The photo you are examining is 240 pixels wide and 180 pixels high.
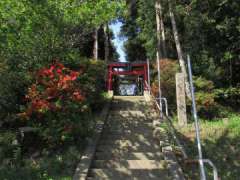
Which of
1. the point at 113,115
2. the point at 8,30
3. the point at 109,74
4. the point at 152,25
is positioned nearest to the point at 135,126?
the point at 113,115

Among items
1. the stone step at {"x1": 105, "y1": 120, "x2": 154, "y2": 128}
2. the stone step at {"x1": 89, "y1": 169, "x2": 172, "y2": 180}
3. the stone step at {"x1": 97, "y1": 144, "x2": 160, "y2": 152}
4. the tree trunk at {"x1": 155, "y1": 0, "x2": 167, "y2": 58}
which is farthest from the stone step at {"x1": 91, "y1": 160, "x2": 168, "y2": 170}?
the tree trunk at {"x1": 155, "y1": 0, "x2": 167, "y2": 58}

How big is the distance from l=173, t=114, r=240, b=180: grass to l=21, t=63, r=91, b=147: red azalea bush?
2.59 m

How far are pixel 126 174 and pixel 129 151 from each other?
47.8 inches

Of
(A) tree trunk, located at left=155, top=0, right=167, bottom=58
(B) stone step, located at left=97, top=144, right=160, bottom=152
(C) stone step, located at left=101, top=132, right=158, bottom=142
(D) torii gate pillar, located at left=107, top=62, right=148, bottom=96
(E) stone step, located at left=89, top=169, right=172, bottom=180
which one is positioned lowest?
(E) stone step, located at left=89, top=169, right=172, bottom=180

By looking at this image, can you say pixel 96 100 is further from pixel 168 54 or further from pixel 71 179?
pixel 168 54

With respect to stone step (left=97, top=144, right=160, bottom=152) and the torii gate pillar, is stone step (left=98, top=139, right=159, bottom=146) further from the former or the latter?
the torii gate pillar

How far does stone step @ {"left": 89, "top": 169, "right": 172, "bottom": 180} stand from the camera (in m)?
7.29

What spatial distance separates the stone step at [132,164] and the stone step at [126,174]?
157mm

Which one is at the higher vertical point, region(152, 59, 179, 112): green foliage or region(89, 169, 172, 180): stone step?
region(152, 59, 179, 112): green foliage

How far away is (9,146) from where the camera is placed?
26.7 ft

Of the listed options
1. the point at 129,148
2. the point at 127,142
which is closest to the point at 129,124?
the point at 127,142

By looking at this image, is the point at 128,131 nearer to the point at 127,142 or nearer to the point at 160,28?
the point at 127,142

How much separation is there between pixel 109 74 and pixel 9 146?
9637 mm

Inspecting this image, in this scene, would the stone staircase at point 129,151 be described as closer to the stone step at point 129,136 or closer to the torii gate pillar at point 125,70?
the stone step at point 129,136
